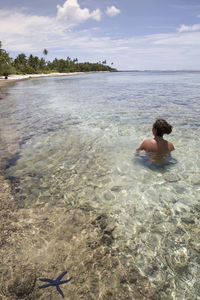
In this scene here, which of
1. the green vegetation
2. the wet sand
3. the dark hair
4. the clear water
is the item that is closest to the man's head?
the dark hair

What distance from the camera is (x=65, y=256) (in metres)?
2.88

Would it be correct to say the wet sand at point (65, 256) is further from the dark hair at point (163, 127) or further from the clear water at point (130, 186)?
the dark hair at point (163, 127)

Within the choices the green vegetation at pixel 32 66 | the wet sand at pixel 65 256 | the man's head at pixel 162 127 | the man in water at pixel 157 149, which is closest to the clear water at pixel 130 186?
the wet sand at pixel 65 256

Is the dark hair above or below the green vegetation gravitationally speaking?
below

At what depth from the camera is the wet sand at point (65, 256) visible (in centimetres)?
243

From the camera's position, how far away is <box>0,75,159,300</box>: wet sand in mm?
2432

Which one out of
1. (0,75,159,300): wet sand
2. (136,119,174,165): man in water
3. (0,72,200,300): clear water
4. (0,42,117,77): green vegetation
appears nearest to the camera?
(0,75,159,300): wet sand

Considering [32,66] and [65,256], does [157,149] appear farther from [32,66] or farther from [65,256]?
[32,66]

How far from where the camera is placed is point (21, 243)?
3100 millimetres

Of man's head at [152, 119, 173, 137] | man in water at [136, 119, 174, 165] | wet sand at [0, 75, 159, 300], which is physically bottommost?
wet sand at [0, 75, 159, 300]

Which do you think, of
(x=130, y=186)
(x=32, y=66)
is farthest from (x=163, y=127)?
(x=32, y=66)

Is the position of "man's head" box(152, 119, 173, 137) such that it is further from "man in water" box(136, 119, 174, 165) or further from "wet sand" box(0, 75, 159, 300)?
"wet sand" box(0, 75, 159, 300)

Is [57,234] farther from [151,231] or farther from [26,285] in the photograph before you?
[151,231]

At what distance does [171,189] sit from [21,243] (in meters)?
3.42
